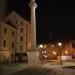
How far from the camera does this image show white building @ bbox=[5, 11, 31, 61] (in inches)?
2200

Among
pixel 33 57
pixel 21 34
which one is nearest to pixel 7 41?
pixel 21 34

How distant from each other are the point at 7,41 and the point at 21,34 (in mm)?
5363

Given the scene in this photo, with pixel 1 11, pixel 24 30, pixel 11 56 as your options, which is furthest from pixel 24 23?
pixel 1 11

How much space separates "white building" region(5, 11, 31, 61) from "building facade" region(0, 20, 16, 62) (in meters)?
1.36

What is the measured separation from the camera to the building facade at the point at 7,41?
50.0 meters

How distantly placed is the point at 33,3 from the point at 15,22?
2218 centimetres

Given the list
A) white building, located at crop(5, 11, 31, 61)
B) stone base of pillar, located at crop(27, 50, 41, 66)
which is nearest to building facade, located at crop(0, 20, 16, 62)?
white building, located at crop(5, 11, 31, 61)

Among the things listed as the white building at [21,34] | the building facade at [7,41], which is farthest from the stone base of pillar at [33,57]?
the white building at [21,34]

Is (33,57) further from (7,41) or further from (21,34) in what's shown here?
(21,34)

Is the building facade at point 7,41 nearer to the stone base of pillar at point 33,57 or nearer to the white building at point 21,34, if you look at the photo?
the white building at point 21,34

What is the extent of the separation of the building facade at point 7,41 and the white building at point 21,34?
1357 mm

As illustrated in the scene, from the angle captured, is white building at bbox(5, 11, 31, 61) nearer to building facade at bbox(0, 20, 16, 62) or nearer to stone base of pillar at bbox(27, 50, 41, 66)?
building facade at bbox(0, 20, 16, 62)

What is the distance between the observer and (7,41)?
173 feet

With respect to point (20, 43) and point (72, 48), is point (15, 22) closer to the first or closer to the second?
point (20, 43)
